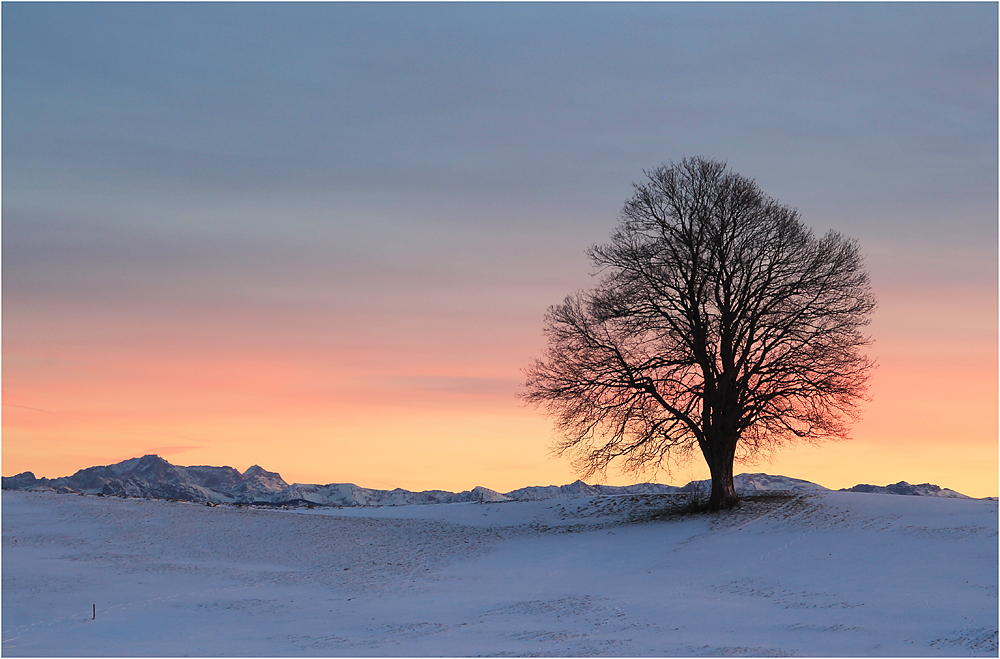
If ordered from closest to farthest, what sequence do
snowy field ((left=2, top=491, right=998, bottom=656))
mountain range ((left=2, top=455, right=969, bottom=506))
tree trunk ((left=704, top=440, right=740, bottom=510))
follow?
snowy field ((left=2, top=491, right=998, bottom=656))
tree trunk ((left=704, top=440, right=740, bottom=510))
mountain range ((left=2, top=455, right=969, bottom=506))

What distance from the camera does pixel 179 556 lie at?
83.1 ft

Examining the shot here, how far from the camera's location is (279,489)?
3617 inches

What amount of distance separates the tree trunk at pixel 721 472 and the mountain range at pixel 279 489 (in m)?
2.05

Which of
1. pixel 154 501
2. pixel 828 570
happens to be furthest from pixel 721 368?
pixel 154 501

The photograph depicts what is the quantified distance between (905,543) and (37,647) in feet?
65.4

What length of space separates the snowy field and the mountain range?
587 centimetres

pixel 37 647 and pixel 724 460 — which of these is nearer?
pixel 37 647

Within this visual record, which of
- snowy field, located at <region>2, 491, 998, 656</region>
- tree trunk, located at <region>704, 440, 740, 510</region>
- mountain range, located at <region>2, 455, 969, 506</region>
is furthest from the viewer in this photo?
mountain range, located at <region>2, 455, 969, 506</region>

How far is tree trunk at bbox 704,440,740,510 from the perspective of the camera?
29.5 m

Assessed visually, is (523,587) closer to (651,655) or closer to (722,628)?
(722,628)

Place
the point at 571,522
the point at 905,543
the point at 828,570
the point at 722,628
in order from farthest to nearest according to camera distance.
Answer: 1. the point at 571,522
2. the point at 905,543
3. the point at 828,570
4. the point at 722,628

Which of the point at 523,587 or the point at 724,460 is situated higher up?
the point at 724,460

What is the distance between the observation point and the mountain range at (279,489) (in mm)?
39094

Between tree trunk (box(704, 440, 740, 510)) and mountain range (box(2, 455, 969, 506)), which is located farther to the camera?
mountain range (box(2, 455, 969, 506))
